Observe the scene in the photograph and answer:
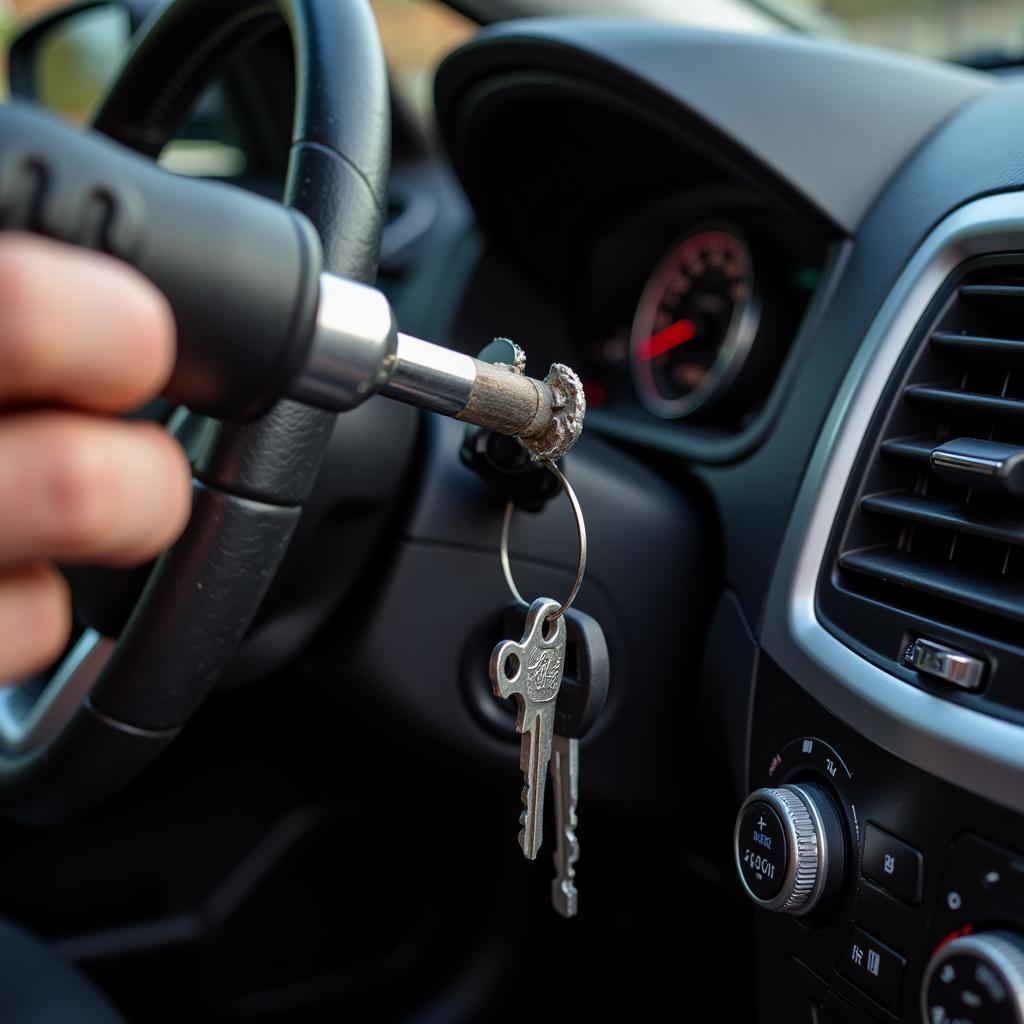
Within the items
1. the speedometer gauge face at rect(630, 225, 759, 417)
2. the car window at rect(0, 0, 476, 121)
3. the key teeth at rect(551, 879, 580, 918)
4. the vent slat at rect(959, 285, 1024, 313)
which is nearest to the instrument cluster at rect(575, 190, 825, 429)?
the speedometer gauge face at rect(630, 225, 759, 417)

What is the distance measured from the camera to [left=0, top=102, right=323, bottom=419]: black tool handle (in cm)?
33

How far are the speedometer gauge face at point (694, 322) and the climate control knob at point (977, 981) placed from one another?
2.02ft

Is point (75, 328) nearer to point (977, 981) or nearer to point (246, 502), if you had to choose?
point (246, 502)

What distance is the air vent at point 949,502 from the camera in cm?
62

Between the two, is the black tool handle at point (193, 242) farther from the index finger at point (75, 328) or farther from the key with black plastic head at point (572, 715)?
the key with black plastic head at point (572, 715)

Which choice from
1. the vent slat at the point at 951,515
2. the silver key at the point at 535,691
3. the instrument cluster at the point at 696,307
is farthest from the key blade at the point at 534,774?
the instrument cluster at the point at 696,307

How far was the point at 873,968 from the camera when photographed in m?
0.64

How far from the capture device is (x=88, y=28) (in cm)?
181

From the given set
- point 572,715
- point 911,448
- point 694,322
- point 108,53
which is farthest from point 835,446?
point 108,53

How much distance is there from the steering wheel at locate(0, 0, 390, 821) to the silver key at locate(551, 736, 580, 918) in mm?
191

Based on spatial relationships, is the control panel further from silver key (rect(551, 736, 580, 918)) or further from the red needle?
the red needle

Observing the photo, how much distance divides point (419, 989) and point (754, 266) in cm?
85

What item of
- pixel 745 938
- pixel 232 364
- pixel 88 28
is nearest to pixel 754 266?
pixel 745 938

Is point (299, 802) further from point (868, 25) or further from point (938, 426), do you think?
point (868, 25)
